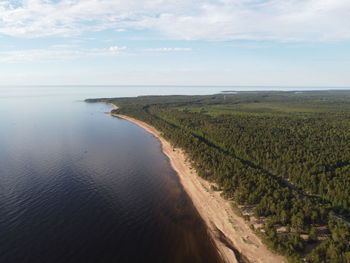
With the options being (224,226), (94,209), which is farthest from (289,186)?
(94,209)

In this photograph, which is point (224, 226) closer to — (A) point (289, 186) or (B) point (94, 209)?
(A) point (289, 186)

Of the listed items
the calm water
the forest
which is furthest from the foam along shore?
the calm water

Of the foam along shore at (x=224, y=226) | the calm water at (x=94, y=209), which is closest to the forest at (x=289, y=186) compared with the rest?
the foam along shore at (x=224, y=226)

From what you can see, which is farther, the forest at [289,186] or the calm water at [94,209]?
the calm water at [94,209]

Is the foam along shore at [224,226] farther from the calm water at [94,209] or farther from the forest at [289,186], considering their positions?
the calm water at [94,209]

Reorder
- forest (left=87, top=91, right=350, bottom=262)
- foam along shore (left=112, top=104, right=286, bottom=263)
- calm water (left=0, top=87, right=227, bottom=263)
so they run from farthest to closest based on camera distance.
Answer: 1. calm water (left=0, top=87, right=227, bottom=263)
2. foam along shore (left=112, top=104, right=286, bottom=263)
3. forest (left=87, top=91, right=350, bottom=262)

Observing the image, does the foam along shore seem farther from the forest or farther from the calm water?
the calm water
